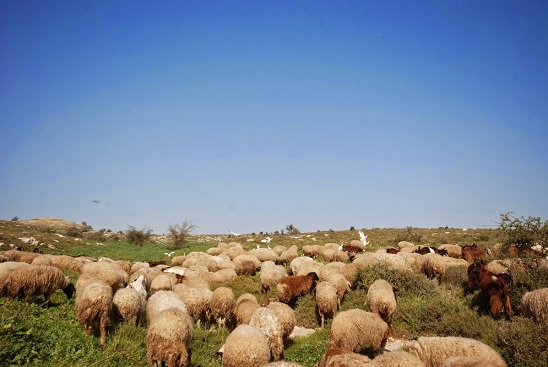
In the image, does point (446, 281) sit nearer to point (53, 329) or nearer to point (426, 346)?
point (426, 346)

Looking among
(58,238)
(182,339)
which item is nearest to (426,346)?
(182,339)

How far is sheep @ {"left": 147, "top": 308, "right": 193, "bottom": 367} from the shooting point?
834 cm

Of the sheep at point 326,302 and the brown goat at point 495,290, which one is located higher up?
the brown goat at point 495,290

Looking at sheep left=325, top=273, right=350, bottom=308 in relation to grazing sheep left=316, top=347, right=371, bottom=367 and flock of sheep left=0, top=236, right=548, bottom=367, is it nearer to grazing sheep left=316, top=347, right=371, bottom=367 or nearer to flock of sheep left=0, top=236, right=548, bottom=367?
flock of sheep left=0, top=236, right=548, bottom=367

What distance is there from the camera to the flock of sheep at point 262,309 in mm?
7426

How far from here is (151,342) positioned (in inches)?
330

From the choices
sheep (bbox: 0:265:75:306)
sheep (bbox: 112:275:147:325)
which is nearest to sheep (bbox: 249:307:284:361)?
sheep (bbox: 112:275:147:325)

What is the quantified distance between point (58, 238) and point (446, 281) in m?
41.6

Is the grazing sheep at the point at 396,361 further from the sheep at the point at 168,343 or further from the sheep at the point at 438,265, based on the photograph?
the sheep at the point at 438,265

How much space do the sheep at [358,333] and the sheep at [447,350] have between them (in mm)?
1527

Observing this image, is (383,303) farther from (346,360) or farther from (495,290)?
(346,360)

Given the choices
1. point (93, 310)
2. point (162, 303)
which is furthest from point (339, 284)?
point (93, 310)

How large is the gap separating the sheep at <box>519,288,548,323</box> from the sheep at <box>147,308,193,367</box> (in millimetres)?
9431

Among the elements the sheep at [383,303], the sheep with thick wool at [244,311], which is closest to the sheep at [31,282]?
the sheep with thick wool at [244,311]
